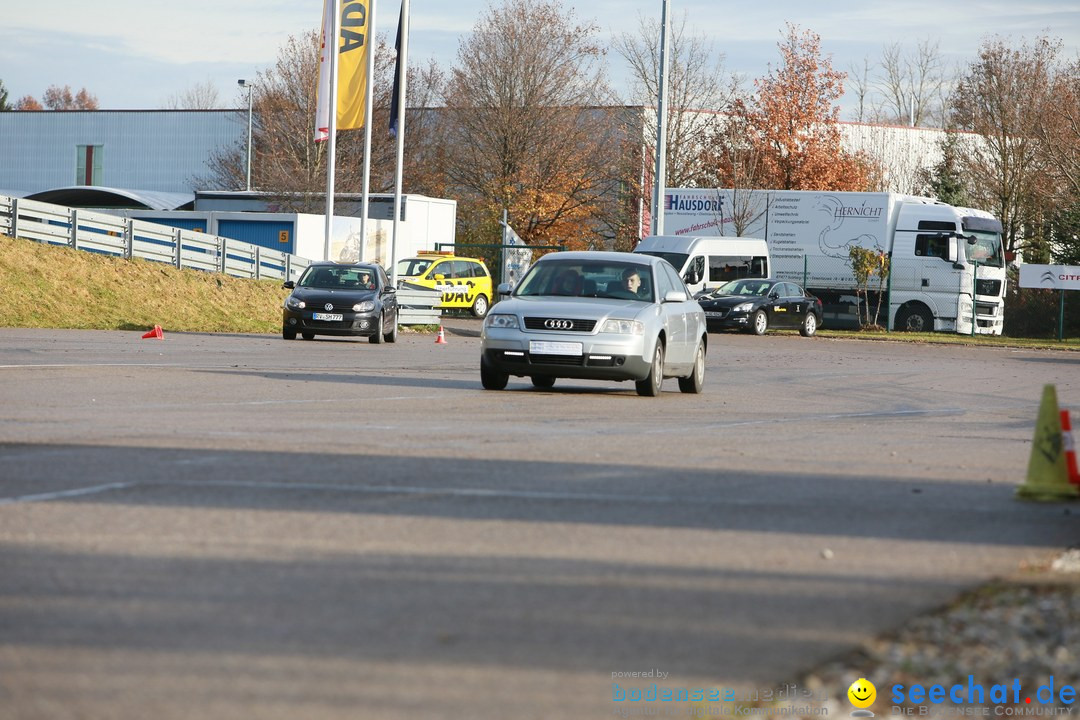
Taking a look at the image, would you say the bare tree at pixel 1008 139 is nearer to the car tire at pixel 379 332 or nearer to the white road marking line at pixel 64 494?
the car tire at pixel 379 332

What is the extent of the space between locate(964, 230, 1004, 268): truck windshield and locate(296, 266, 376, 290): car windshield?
20820 mm

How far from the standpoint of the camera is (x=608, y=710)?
174 inches

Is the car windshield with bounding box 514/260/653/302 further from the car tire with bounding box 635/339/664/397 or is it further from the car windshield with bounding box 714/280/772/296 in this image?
the car windshield with bounding box 714/280/772/296

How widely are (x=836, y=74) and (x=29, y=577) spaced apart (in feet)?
207

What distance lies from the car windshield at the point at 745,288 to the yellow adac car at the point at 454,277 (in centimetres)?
755

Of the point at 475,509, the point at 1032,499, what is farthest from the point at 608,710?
the point at 1032,499

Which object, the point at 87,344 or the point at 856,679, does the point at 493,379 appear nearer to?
the point at 87,344

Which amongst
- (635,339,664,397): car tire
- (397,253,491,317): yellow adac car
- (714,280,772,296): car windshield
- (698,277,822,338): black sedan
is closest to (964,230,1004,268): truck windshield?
(698,277,822,338): black sedan

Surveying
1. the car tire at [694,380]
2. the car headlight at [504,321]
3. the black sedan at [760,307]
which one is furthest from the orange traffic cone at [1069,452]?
the black sedan at [760,307]

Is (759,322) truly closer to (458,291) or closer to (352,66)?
(458,291)

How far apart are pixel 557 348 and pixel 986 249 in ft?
102

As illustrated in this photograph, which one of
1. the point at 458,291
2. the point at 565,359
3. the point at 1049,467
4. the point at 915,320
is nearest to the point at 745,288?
the point at 915,320

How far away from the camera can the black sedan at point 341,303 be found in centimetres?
2936

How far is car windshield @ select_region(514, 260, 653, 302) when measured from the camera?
17.4m
